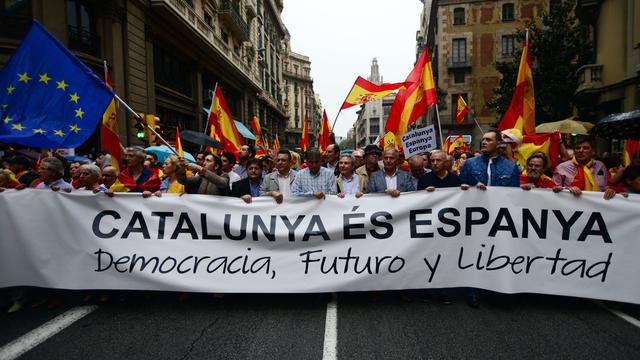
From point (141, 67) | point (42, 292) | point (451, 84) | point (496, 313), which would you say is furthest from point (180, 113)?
point (451, 84)

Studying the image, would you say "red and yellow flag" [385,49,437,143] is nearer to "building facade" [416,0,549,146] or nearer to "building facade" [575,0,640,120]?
"building facade" [575,0,640,120]

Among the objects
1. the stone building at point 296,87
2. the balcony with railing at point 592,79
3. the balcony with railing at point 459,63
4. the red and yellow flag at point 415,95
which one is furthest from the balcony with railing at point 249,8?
the stone building at point 296,87

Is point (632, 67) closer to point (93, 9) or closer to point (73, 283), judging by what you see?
point (73, 283)

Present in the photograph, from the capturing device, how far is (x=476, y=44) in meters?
35.4

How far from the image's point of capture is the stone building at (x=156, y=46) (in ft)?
37.2

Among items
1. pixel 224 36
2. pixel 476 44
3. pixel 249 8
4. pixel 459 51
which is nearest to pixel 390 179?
pixel 224 36

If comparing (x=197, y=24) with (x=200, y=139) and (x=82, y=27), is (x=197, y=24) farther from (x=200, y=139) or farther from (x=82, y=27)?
(x=200, y=139)

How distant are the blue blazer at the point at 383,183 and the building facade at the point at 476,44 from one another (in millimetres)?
32716

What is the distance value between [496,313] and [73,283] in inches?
171

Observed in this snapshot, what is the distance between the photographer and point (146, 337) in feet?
10.3

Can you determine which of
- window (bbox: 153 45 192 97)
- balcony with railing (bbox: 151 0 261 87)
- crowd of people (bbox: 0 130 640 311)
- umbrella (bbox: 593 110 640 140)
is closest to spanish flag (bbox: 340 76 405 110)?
crowd of people (bbox: 0 130 640 311)

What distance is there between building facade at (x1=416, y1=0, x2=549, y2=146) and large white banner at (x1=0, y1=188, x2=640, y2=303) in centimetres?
3315

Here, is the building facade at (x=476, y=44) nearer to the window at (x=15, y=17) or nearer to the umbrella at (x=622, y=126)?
the umbrella at (x=622, y=126)

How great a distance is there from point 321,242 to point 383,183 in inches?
46.9
